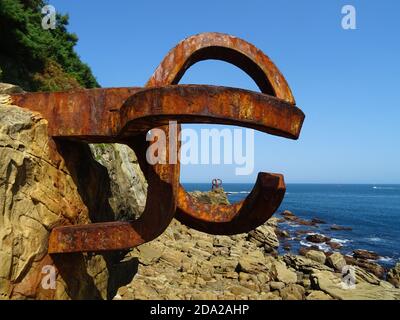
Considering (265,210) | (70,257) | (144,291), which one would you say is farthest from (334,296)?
(70,257)

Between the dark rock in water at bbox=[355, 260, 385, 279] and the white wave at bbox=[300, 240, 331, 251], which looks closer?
the dark rock in water at bbox=[355, 260, 385, 279]

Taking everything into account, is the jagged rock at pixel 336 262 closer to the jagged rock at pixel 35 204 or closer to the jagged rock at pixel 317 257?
the jagged rock at pixel 317 257

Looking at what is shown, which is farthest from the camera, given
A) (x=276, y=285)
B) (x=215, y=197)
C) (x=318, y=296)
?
(x=215, y=197)

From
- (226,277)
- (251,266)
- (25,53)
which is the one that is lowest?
(226,277)

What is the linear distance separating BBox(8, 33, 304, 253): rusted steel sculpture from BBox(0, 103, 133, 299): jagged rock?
0.18 meters

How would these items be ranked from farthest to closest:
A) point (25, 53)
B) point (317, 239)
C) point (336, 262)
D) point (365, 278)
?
point (317, 239), point (336, 262), point (365, 278), point (25, 53)

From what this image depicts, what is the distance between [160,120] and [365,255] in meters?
23.9

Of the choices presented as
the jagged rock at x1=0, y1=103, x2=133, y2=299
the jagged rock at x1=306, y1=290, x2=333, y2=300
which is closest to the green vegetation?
the jagged rock at x1=0, y1=103, x2=133, y2=299

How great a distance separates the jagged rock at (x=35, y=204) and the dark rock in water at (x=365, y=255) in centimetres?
2253

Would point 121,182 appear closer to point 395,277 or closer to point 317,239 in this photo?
point 395,277

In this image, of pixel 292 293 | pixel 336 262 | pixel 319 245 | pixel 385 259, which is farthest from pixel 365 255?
pixel 292 293

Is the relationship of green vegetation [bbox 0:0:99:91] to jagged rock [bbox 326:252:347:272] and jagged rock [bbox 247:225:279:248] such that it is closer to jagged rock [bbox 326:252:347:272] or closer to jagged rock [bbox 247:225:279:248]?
jagged rock [bbox 247:225:279:248]

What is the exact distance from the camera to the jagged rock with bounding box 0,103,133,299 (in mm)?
2992

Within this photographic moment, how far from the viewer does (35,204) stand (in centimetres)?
328
